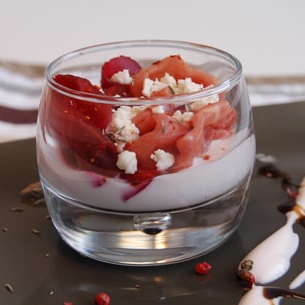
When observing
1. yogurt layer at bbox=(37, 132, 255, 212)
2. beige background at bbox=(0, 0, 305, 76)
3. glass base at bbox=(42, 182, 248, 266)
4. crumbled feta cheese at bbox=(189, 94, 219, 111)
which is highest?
crumbled feta cheese at bbox=(189, 94, 219, 111)

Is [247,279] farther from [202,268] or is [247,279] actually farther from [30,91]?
[30,91]

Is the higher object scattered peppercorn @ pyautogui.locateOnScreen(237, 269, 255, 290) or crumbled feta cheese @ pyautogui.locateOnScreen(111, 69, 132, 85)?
crumbled feta cheese @ pyautogui.locateOnScreen(111, 69, 132, 85)

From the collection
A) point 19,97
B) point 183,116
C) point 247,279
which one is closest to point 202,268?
point 247,279

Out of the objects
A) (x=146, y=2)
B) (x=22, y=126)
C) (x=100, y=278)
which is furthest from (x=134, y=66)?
(x=146, y=2)

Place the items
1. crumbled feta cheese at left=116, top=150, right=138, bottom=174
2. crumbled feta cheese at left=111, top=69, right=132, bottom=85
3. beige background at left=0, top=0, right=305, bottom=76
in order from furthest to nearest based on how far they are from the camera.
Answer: beige background at left=0, top=0, right=305, bottom=76 → crumbled feta cheese at left=111, top=69, right=132, bottom=85 → crumbled feta cheese at left=116, top=150, right=138, bottom=174

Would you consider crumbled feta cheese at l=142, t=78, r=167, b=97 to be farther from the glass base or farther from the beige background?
the beige background

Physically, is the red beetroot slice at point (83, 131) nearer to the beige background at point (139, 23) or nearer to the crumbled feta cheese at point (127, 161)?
the crumbled feta cheese at point (127, 161)

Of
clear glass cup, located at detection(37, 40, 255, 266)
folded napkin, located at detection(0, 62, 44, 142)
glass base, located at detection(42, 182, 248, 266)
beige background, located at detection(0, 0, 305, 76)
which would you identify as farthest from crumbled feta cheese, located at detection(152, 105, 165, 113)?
beige background, located at detection(0, 0, 305, 76)
